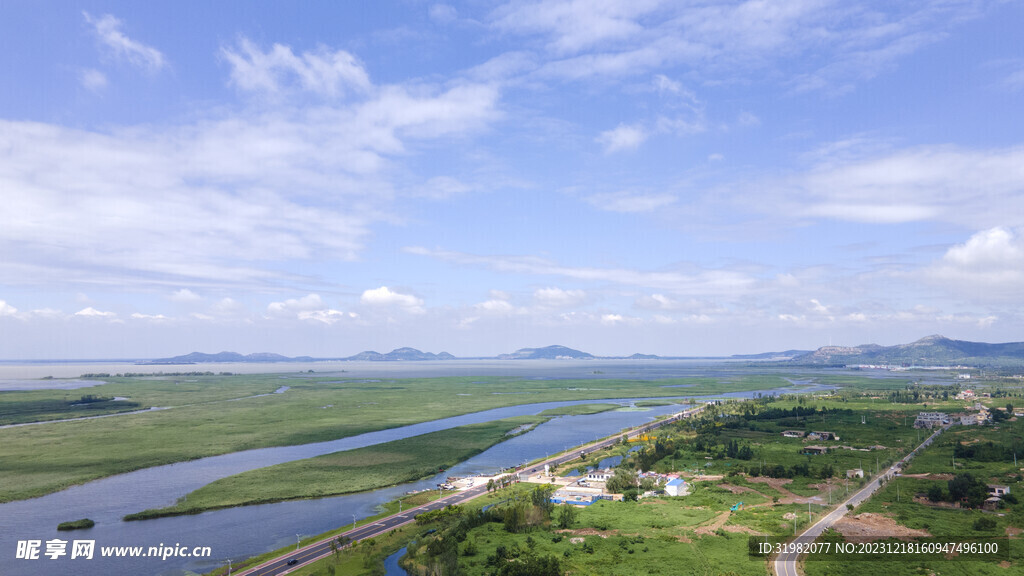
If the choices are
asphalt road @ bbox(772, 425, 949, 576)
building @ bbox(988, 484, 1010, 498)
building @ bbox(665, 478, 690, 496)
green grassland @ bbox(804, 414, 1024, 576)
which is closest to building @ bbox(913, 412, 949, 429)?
green grassland @ bbox(804, 414, 1024, 576)

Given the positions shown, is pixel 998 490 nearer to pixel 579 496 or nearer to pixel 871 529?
pixel 871 529

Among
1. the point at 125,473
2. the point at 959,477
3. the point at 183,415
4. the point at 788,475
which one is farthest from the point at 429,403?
the point at 959,477

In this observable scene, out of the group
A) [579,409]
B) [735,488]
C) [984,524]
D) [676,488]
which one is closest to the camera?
[984,524]

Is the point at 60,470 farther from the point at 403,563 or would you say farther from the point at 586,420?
the point at 586,420

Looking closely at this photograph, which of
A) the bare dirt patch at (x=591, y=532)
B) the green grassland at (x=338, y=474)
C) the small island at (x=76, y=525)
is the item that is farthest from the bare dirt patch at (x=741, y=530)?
the small island at (x=76, y=525)

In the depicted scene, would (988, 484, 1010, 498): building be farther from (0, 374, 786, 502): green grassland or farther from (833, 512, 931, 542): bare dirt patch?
(0, 374, 786, 502): green grassland

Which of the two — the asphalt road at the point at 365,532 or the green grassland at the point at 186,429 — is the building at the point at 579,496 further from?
the green grassland at the point at 186,429

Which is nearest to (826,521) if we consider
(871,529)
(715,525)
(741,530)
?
(871,529)
